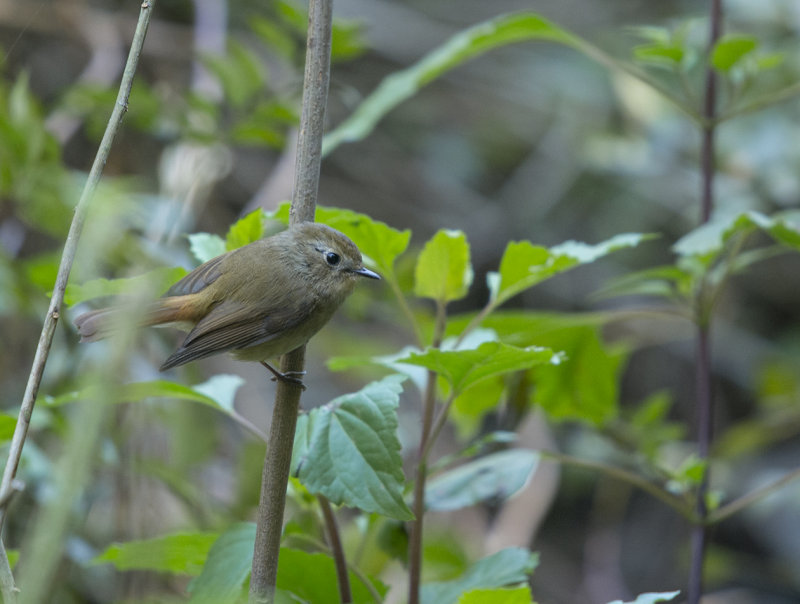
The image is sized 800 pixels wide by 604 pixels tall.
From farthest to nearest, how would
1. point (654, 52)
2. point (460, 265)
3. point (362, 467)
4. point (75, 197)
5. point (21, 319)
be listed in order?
1. point (21, 319)
2. point (75, 197)
3. point (654, 52)
4. point (460, 265)
5. point (362, 467)

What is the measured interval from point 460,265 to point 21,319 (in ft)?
6.22

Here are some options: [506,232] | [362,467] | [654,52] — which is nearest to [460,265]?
[362,467]

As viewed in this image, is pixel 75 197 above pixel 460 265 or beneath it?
above

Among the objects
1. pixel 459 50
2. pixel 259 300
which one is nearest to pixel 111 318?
pixel 259 300

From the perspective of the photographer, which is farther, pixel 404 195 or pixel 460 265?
pixel 404 195

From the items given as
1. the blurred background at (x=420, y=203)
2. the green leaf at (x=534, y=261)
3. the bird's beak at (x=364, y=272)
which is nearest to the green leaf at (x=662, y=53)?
the blurred background at (x=420, y=203)

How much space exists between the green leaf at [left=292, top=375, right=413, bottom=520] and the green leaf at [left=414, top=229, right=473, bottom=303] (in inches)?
10.9

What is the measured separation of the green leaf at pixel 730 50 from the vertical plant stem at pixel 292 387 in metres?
0.95

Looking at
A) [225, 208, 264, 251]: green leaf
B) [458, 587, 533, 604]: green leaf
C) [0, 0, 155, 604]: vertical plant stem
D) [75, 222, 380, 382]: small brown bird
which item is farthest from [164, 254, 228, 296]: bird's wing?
[458, 587, 533, 604]: green leaf

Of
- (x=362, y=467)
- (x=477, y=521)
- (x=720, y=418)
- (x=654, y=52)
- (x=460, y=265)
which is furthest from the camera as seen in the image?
(x=720, y=418)

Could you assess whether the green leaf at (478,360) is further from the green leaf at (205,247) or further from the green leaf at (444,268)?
the green leaf at (205,247)

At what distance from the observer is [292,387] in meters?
Answer: 1.16

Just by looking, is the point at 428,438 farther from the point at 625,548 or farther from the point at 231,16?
the point at 231,16

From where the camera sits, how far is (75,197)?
8.30ft
